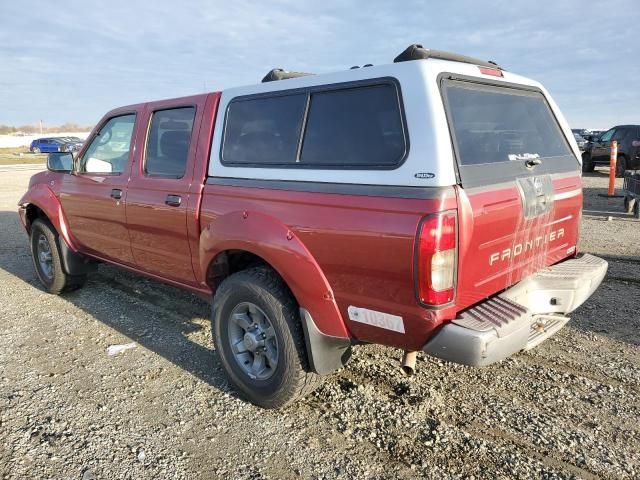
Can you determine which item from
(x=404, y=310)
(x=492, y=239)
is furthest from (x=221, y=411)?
(x=492, y=239)

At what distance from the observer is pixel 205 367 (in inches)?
142

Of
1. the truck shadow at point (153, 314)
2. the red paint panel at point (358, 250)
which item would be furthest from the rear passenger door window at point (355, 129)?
the truck shadow at point (153, 314)

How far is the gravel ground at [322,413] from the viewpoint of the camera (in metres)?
2.54

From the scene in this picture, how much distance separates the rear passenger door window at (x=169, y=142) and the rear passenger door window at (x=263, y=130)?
1.48ft

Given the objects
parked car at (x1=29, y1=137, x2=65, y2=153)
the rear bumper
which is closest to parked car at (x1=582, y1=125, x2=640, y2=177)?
the rear bumper

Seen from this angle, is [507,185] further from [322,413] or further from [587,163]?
[587,163]

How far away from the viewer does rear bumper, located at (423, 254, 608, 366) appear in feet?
7.40

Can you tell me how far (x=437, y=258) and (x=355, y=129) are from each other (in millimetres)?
856

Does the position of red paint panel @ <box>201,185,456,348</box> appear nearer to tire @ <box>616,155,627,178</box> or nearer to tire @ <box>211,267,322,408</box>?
tire @ <box>211,267,322,408</box>

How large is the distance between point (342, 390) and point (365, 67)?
80.7 inches

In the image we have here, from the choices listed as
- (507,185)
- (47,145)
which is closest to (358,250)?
(507,185)

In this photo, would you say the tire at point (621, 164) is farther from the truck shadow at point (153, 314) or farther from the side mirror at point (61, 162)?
the side mirror at point (61, 162)

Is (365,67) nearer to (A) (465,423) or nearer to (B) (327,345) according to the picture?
(B) (327,345)

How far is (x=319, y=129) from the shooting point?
9.11 ft
